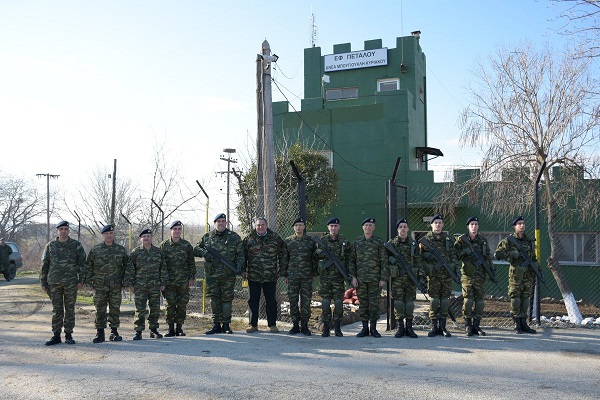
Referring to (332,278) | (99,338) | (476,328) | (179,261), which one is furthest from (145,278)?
(476,328)

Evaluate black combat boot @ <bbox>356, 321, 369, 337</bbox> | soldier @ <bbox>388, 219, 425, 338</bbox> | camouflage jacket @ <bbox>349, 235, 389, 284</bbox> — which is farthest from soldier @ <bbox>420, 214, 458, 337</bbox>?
black combat boot @ <bbox>356, 321, 369, 337</bbox>

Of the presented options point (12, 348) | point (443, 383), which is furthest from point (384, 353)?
point (12, 348)

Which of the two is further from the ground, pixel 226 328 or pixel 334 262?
pixel 334 262

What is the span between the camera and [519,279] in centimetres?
779

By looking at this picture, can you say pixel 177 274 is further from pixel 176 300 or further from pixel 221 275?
pixel 221 275

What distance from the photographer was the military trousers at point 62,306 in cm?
736

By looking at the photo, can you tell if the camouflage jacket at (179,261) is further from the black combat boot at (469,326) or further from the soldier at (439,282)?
the black combat boot at (469,326)

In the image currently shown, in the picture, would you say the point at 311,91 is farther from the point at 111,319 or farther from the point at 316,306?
the point at 111,319

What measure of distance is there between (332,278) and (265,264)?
103 cm

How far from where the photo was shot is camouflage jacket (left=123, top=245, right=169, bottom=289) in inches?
302

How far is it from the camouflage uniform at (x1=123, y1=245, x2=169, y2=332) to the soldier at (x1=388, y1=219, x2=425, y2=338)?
335 centimetres

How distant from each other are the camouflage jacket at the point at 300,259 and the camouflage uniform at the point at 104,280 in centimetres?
241

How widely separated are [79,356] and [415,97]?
1688 centimetres

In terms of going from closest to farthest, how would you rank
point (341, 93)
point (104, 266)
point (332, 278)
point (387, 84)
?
point (104, 266)
point (332, 278)
point (387, 84)
point (341, 93)
